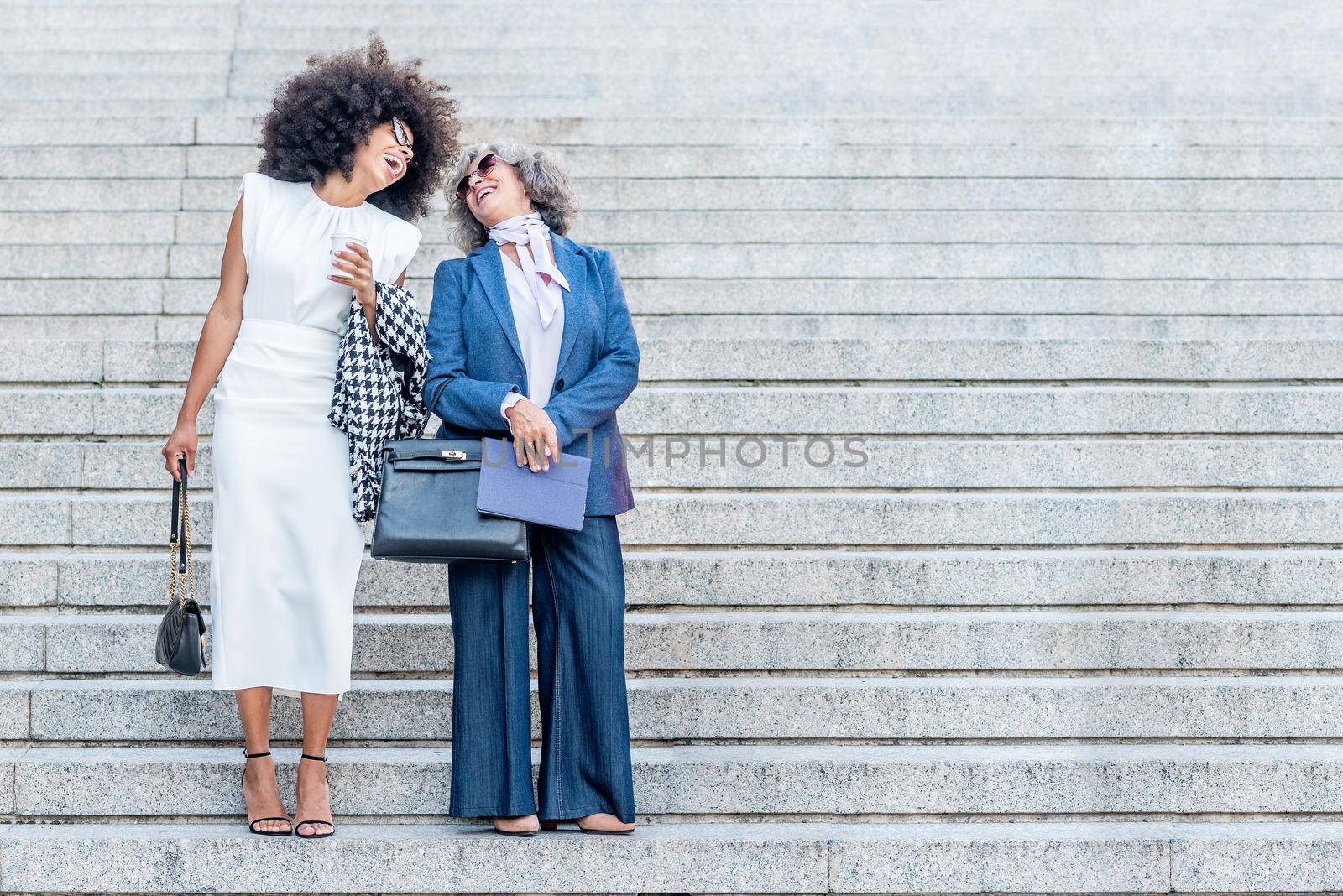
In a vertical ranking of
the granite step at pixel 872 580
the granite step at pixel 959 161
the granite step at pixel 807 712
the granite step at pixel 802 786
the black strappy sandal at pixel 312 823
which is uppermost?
the granite step at pixel 959 161

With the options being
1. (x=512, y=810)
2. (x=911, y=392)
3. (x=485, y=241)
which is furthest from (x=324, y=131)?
(x=911, y=392)

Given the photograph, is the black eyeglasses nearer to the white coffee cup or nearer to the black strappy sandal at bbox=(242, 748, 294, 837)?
the white coffee cup

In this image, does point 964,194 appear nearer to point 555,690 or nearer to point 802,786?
point 802,786

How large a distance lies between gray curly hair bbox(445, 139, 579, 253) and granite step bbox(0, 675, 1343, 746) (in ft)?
4.51

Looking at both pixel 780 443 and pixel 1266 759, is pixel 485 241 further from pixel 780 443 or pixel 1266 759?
pixel 1266 759

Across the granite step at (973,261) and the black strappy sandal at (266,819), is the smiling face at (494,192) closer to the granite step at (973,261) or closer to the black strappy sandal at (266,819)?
the black strappy sandal at (266,819)

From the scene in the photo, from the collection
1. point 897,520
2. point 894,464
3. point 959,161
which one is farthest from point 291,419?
point 959,161

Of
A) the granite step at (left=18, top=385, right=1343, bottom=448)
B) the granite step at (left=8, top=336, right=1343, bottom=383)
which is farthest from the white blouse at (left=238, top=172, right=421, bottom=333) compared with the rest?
the granite step at (left=8, top=336, right=1343, bottom=383)

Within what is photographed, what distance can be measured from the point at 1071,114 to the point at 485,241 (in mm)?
5283

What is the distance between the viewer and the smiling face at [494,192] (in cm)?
348

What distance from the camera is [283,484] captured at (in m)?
3.32

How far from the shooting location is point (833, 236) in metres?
6.25

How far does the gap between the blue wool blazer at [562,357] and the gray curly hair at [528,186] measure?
0.10m

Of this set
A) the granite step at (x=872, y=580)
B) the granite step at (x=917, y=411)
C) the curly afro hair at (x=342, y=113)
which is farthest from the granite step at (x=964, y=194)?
the curly afro hair at (x=342, y=113)
